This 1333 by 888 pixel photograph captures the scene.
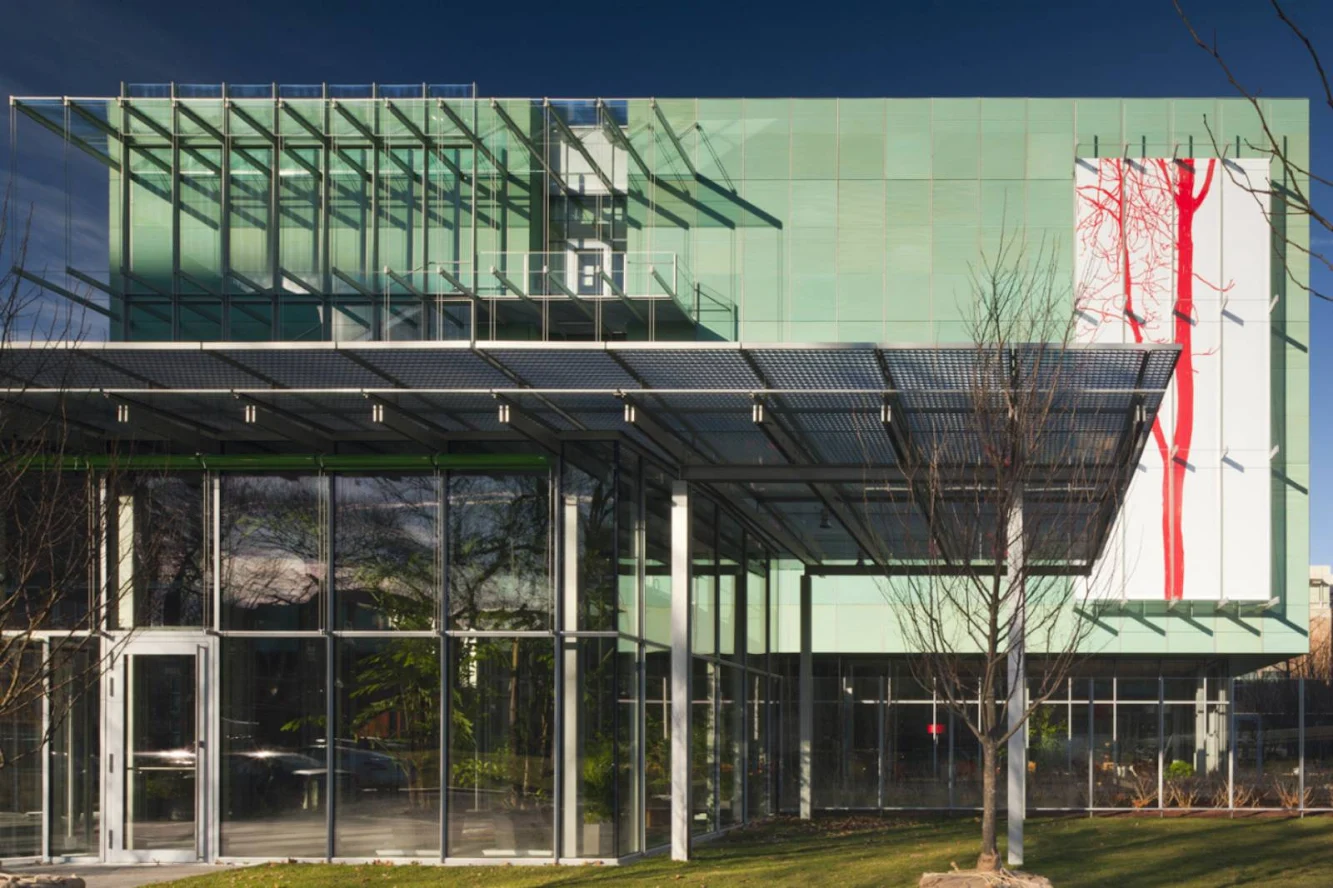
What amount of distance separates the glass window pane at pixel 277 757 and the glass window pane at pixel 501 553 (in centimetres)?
190

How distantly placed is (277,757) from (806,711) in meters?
11.6

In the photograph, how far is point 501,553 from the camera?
18.1 metres

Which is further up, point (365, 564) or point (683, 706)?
Answer: point (365, 564)

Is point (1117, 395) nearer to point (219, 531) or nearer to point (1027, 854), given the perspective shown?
point (1027, 854)

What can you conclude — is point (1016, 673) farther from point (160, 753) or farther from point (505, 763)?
point (160, 753)

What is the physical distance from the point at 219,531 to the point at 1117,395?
10611 mm

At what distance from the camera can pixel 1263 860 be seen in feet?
62.6

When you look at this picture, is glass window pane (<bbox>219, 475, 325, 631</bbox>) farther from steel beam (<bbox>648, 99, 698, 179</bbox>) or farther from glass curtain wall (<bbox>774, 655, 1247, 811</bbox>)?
steel beam (<bbox>648, 99, 698, 179</bbox>)

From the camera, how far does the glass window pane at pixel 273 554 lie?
1823 centimetres

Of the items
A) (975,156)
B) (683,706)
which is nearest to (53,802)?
(683,706)

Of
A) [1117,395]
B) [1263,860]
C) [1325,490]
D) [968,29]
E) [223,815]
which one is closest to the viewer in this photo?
[1117,395]

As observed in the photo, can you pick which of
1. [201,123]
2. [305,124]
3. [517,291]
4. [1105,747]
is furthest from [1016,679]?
[201,123]

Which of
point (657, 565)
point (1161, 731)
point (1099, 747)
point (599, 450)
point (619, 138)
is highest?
point (619, 138)

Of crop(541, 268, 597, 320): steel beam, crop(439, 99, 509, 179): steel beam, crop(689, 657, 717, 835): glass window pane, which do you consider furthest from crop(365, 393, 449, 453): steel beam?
Result: crop(439, 99, 509, 179): steel beam
